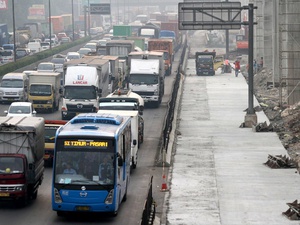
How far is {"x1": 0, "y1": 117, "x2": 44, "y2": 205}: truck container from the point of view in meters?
27.0

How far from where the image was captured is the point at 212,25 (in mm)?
48688

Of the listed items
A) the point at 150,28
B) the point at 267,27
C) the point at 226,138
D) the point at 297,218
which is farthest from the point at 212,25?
the point at 150,28

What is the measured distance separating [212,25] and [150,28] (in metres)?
61.8

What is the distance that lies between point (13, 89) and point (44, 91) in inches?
137

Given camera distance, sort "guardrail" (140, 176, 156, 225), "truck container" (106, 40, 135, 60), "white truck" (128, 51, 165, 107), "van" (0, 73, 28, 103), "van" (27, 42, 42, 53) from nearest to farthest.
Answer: "guardrail" (140, 176, 156, 225)
"white truck" (128, 51, 165, 107)
"van" (0, 73, 28, 103)
"truck container" (106, 40, 135, 60)
"van" (27, 42, 42, 53)

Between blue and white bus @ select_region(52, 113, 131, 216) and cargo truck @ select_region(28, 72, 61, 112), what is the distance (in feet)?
92.6

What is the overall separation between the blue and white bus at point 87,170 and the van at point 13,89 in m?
31.6

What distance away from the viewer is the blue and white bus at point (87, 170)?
1002 inches

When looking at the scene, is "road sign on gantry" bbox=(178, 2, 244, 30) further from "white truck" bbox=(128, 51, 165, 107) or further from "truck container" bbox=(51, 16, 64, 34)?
"truck container" bbox=(51, 16, 64, 34)

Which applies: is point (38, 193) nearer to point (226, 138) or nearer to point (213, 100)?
point (226, 138)

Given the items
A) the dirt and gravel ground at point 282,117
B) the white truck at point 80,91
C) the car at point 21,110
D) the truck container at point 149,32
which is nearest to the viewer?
the dirt and gravel ground at point 282,117

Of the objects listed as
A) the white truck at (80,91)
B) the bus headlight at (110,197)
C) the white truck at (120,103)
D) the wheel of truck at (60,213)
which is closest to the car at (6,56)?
the white truck at (80,91)

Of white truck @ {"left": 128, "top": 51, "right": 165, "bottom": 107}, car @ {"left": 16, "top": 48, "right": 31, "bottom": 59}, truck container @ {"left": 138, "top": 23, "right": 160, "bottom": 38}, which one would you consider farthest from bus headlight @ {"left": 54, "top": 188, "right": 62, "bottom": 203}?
truck container @ {"left": 138, "top": 23, "right": 160, "bottom": 38}

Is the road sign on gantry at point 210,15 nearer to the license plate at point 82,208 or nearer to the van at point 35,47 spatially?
the license plate at point 82,208
